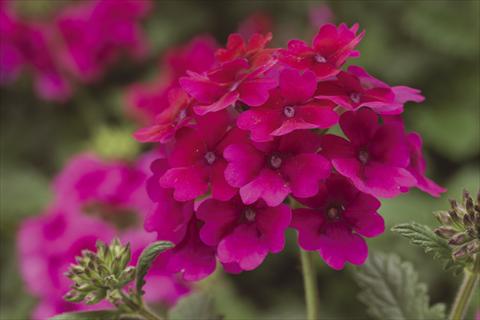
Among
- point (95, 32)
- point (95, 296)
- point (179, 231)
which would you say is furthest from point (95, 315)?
point (95, 32)

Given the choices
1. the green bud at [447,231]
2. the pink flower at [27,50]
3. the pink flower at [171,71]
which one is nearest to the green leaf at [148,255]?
A: the green bud at [447,231]

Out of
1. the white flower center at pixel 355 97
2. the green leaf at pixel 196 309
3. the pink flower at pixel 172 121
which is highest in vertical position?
the white flower center at pixel 355 97

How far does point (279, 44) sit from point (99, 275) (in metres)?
2.18

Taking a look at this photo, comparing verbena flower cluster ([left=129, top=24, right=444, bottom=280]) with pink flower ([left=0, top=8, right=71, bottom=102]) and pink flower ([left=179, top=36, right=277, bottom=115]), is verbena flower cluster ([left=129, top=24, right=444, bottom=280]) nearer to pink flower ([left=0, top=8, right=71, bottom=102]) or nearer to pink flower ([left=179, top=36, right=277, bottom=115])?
pink flower ([left=179, top=36, right=277, bottom=115])

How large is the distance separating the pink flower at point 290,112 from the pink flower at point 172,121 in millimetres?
113

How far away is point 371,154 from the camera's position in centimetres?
109

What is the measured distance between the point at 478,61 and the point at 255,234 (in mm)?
2196

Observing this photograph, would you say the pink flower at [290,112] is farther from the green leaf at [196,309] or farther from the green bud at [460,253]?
the green leaf at [196,309]

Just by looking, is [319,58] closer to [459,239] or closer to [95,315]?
[459,239]

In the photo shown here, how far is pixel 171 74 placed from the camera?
7.85 feet

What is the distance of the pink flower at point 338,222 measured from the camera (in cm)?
103

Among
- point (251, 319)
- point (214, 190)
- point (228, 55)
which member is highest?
point (228, 55)

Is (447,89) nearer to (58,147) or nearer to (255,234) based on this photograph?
(58,147)

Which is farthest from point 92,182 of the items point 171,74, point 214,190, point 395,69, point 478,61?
point 478,61
